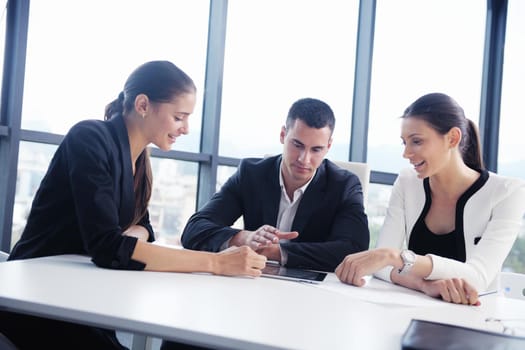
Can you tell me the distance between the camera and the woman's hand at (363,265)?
1610mm

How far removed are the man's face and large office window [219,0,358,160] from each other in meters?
1.52

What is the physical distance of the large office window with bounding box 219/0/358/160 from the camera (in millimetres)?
3824

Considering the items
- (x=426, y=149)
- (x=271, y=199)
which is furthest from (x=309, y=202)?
(x=426, y=149)

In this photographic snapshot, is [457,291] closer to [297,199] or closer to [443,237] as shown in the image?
[443,237]

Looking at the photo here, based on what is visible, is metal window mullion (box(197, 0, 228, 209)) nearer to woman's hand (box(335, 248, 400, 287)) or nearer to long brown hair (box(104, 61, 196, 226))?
long brown hair (box(104, 61, 196, 226))

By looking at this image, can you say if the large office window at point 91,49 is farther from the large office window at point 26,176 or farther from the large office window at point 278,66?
the large office window at point 278,66

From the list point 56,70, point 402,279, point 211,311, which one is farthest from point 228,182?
point 211,311

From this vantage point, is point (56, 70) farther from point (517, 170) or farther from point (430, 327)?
point (517, 170)

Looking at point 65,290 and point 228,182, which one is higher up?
point 228,182

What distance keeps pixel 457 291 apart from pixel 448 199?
2.14 feet

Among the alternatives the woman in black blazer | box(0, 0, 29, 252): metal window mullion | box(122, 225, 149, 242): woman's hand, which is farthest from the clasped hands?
box(0, 0, 29, 252): metal window mullion

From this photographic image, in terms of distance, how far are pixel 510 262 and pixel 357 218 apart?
105 inches

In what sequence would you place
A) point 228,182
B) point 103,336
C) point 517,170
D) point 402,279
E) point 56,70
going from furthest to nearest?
point 517,170
point 56,70
point 228,182
point 402,279
point 103,336

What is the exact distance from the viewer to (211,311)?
3.57 ft
